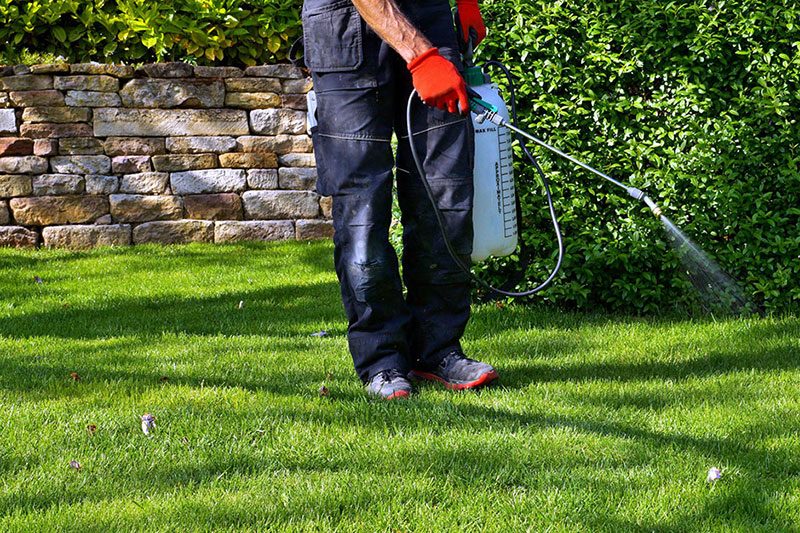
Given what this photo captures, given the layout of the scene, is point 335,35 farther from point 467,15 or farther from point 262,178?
point 262,178

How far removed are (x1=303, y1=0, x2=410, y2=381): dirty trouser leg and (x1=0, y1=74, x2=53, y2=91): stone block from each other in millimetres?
3914

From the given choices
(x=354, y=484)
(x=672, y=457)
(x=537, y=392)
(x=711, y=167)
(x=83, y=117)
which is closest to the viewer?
(x=354, y=484)

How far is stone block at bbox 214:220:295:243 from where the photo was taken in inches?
277

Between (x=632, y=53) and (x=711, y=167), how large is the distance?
613 mm

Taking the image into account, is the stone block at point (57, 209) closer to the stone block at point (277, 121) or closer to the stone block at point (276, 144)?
the stone block at point (276, 144)

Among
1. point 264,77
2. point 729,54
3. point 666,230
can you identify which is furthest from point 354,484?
point 264,77

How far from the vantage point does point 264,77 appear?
7062 mm

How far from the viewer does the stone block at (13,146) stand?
677 cm

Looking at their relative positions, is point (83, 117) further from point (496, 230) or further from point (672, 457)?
point (672, 457)

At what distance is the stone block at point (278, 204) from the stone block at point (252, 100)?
57cm

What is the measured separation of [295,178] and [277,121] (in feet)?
1.29

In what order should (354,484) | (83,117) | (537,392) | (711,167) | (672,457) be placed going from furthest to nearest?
(83,117), (711,167), (537,392), (672,457), (354,484)

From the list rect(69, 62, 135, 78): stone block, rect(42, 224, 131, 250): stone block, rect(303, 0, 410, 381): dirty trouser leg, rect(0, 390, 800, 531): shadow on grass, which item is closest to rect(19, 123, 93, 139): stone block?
rect(69, 62, 135, 78): stone block

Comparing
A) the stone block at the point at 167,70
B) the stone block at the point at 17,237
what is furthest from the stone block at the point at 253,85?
the stone block at the point at 17,237
